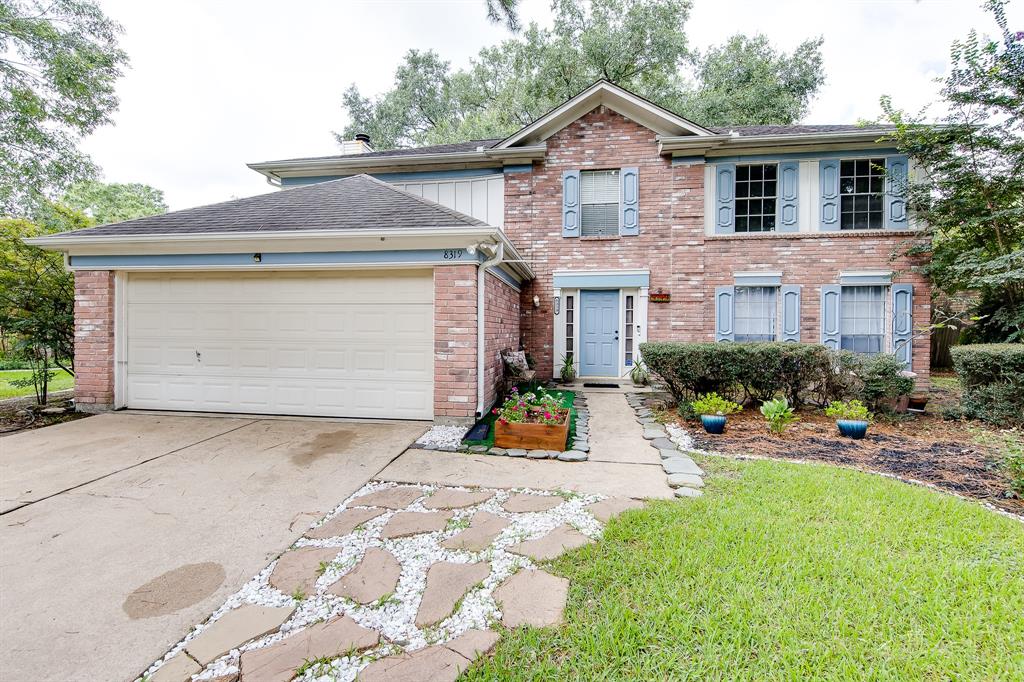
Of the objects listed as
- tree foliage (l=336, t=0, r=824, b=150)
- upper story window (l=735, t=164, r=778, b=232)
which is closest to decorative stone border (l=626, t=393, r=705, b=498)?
upper story window (l=735, t=164, r=778, b=232)

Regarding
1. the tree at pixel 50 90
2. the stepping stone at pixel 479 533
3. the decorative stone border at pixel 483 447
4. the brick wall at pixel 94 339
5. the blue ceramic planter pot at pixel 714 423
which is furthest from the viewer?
the tree at pixel 50 90

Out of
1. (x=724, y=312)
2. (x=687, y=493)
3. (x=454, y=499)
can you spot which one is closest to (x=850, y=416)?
(x=687, y=493)

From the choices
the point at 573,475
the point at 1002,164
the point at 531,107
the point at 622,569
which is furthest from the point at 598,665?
the point at 531,107

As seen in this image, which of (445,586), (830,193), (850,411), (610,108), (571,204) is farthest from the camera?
(571,204)

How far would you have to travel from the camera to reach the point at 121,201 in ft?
97.2

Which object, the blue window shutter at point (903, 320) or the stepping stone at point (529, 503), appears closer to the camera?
the stepping stone at point (529, 503)

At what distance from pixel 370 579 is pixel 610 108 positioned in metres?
9.91

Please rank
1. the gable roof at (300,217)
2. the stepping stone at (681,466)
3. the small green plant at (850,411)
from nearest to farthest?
the stepping stone at (681,466) < the small green plant at (850,411) < the gable roof at (300,217)

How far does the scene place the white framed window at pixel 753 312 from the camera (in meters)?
9.06

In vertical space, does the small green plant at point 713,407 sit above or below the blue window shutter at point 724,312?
below

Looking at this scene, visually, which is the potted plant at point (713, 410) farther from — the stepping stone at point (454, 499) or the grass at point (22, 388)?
the grass at point (22, 388)

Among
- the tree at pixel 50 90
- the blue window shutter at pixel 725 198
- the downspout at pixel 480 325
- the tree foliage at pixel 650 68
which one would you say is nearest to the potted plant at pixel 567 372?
the downspout at pixel 480 325

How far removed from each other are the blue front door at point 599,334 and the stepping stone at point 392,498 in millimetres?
6454

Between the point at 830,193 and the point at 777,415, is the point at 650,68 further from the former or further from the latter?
the point at 777,415
